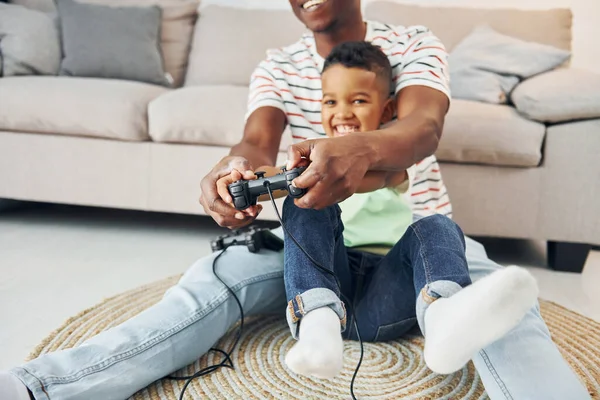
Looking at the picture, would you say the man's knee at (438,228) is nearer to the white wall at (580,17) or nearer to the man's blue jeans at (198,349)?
the man's blue jeans at (198,349)

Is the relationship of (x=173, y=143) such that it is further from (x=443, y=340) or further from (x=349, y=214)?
(x=443, y=340)

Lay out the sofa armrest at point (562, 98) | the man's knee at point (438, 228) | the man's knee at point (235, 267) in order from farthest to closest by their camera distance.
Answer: the sofa armrest at point (562, 98)
the man's knee at point (235, 267)
the man's knee at point (438, 228)

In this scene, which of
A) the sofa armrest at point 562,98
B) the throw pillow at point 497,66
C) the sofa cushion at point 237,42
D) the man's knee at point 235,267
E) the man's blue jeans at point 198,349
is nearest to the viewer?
the man's blue jeans at point 198,349

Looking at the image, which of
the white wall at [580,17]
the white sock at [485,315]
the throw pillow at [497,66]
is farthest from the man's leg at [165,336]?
the white wall at [580,17]

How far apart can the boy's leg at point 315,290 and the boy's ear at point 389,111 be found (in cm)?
33

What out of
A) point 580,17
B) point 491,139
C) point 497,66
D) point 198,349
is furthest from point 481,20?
point 198,349

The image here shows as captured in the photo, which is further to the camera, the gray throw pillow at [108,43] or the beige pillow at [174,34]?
the beige pillow at [174,34]

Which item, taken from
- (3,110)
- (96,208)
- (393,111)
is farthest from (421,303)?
(96,208)

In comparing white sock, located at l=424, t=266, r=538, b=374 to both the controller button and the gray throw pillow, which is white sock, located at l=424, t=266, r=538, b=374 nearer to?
the controller button

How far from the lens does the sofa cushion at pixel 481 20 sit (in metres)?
2.04

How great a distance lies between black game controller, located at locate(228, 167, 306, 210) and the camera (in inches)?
26.5

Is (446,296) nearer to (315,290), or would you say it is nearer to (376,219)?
(315,290)

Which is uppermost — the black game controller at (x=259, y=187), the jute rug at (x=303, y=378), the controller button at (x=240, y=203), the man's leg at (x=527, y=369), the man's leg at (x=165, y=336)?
the black game controller at (x=259, y=187)

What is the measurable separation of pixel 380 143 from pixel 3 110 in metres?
1.43
